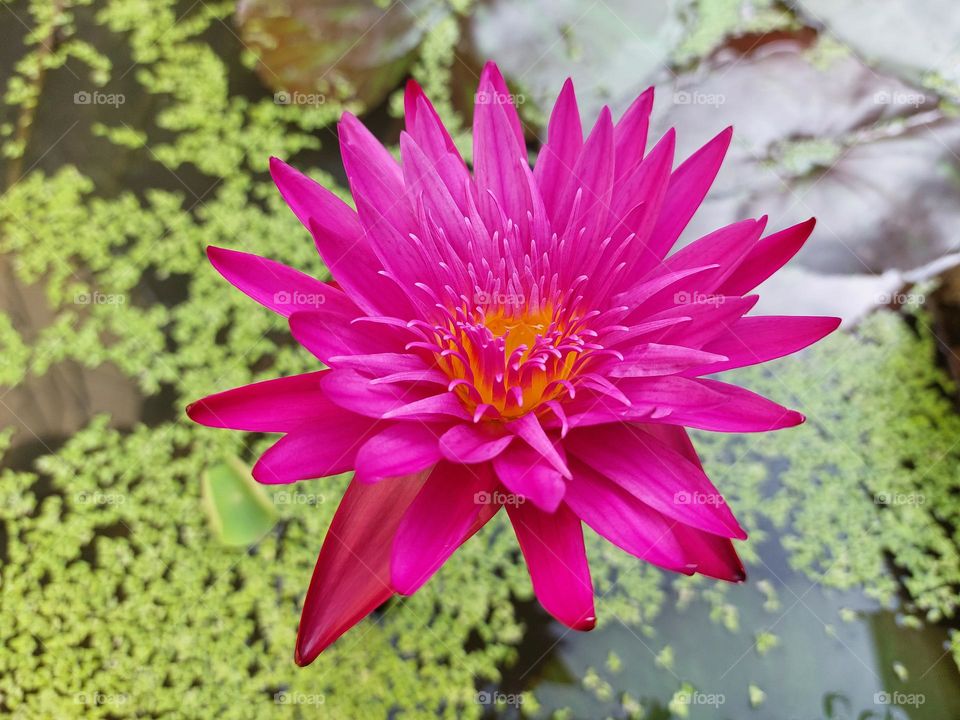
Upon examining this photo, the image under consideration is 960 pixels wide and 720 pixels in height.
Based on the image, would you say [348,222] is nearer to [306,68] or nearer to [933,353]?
[306,68]

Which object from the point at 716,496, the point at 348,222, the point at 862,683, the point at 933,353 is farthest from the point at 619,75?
the point at 862,683

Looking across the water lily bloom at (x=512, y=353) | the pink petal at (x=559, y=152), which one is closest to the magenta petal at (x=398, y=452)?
the water lily bloom at (x=512, y=353)

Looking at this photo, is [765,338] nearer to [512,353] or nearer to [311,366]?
[512,353]

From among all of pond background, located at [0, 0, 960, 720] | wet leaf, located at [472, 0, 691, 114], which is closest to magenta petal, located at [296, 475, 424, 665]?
pond background, located at [0, 0, 960, 720]

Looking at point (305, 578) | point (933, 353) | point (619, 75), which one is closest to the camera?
point (305, 578)

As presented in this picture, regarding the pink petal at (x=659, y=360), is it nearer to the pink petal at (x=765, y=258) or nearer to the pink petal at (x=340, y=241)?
the pink petal at (x=765, y=258)

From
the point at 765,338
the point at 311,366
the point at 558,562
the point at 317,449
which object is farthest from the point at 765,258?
the point at 311,366

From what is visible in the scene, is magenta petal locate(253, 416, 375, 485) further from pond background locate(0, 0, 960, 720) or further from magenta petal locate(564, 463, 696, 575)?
pond background locate(0, 0, 960, 720)
